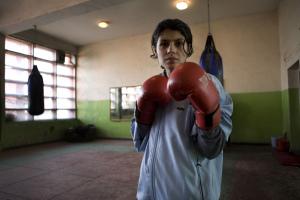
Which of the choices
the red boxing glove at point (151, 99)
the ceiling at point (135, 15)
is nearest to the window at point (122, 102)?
the ceiling at point (135, 15)

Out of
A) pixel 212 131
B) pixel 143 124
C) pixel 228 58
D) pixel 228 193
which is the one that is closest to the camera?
pixel 212 131

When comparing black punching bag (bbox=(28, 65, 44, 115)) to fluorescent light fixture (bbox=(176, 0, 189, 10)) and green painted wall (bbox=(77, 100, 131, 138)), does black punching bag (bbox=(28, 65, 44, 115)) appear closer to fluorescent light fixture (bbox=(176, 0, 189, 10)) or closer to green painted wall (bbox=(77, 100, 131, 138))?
green painted wall (bbox=(77, 100, 131, 138))

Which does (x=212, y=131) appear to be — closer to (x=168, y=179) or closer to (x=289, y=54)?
(x=168, y=179)

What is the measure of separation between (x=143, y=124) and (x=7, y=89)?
19.6 feet

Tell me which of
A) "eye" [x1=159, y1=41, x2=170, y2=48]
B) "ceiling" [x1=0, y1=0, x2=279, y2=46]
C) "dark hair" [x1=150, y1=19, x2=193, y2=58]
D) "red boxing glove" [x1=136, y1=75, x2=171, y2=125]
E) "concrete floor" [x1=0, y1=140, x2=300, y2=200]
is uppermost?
"ceiling" [x1=0, y1=0, x2=279, y2=46]

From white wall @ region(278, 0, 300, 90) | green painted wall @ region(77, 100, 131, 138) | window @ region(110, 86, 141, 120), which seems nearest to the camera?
white wall @ region(278, 0, 300, 90)

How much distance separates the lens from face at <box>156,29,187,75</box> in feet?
3.07

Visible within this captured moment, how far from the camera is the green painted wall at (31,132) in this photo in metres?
5.63

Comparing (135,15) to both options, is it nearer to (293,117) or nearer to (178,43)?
(293,117)

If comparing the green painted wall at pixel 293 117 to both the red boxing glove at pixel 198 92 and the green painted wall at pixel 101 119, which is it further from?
the red boxing glove at pixel 198 92

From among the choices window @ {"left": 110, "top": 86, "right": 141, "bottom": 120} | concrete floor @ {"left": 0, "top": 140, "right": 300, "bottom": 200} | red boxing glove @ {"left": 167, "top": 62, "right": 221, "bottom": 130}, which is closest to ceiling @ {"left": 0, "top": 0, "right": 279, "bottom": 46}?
window @ {"left": 110, "top": 86, "right": 141, "bottom": 120}

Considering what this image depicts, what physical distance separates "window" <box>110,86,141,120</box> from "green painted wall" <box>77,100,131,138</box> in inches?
7.7

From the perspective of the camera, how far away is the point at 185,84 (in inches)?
32.1

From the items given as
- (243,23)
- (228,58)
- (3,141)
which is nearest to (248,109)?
(228,58)
